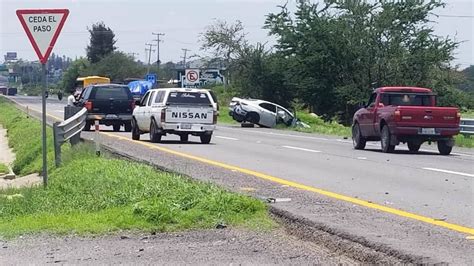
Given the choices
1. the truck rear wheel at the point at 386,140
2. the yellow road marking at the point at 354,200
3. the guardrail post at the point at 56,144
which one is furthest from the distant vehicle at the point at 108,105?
the guardrail post at the point at 56,144

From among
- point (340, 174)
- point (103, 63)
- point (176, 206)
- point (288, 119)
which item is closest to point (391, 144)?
point (340, 174)

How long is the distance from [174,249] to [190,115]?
710 inches

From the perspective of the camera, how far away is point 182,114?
27031 millimetres

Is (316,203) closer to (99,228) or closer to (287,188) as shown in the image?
(287,188)

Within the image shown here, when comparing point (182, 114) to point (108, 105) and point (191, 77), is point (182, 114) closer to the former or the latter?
point (108, 105)

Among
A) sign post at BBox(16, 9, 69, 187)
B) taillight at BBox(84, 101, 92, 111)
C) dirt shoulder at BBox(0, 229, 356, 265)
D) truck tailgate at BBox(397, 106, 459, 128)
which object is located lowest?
dirt shoulder at BBox(0, 229, 356, 265)

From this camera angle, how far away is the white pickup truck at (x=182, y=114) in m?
26.9

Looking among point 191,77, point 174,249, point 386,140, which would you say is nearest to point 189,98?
point 386,140

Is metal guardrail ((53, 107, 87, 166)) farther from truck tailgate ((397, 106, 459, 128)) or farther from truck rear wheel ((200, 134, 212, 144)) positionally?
truck tailgate ((397, 106, 459, 128))

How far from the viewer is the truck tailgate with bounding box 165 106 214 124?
26.9m

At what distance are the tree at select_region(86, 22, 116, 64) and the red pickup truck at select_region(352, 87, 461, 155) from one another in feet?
392

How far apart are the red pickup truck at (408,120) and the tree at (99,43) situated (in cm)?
11949

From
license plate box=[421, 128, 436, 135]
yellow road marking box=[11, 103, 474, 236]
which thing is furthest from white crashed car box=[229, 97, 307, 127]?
yellow road marking box=[11, 103, 474, 236]

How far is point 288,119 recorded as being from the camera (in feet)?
159
